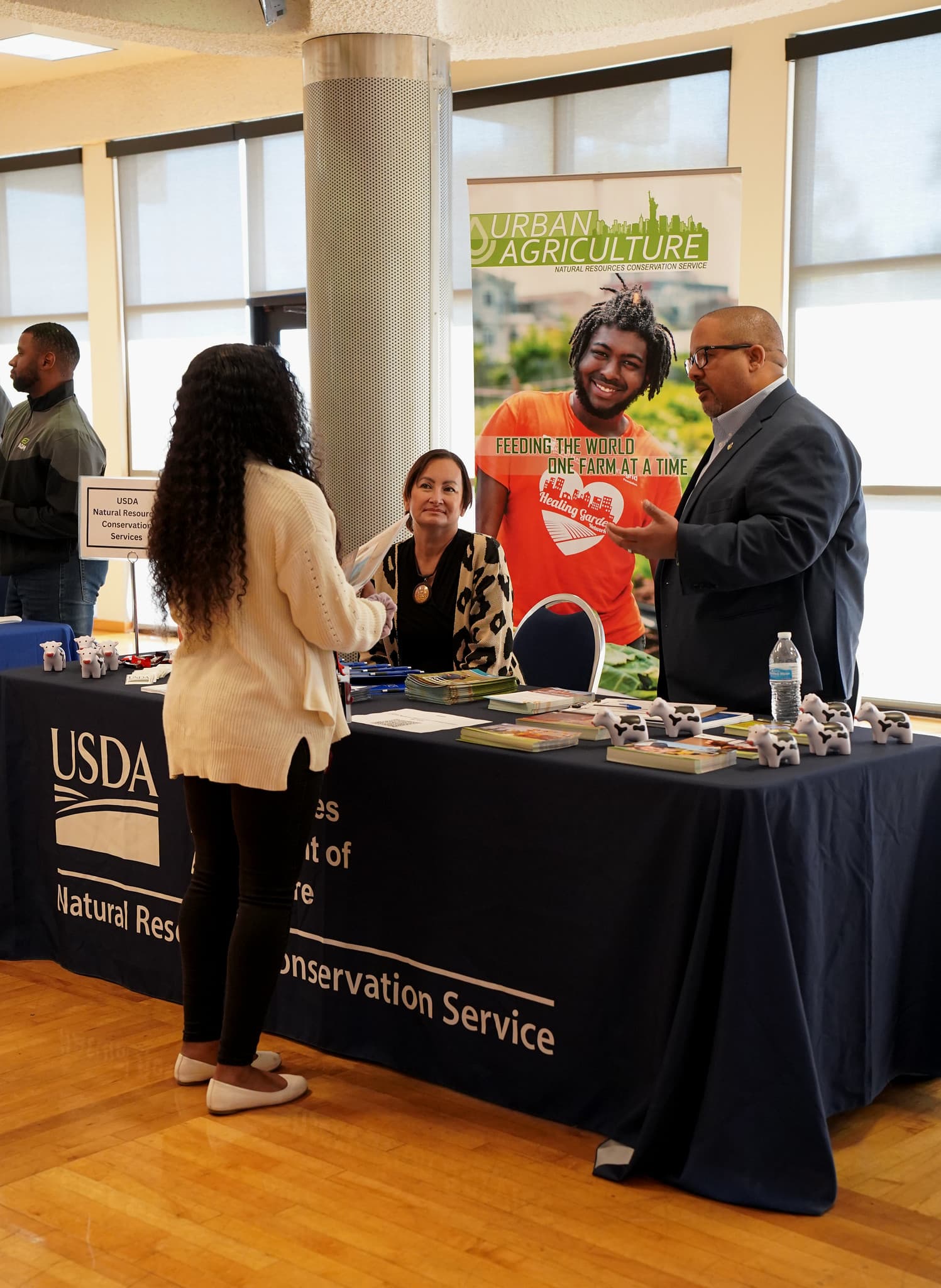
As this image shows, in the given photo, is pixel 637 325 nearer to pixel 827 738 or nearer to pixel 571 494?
pixel 571 494

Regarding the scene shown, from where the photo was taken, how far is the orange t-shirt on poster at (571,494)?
500cm

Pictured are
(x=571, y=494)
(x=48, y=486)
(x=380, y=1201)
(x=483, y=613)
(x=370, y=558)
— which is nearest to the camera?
(x=380, y=1201)

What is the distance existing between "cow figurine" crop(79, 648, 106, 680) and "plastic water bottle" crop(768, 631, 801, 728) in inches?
67.7

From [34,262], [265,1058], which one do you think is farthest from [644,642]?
[34,262]

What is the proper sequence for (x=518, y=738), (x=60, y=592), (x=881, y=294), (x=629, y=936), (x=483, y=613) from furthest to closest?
(x=881, y=294), (x=60, y=592), (x=483, y=613), (x=518, y=738), (x=629, y=936)

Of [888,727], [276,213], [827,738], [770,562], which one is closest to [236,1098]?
[827,738]

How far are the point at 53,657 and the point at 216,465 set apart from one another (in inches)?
51.5

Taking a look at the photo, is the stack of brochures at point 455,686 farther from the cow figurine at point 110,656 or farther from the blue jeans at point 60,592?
the blue jeans at point 60,592

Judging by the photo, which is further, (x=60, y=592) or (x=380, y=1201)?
(x=60, y=592)

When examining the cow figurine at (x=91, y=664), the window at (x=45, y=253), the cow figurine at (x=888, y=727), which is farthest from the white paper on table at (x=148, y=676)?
the window at (x=45, y=253)

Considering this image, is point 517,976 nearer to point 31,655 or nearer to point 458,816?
point 458,816

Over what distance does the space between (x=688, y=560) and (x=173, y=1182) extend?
1602 mm

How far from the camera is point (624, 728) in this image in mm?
2578

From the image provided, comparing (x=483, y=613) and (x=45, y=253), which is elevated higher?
(x=45, y=253)
